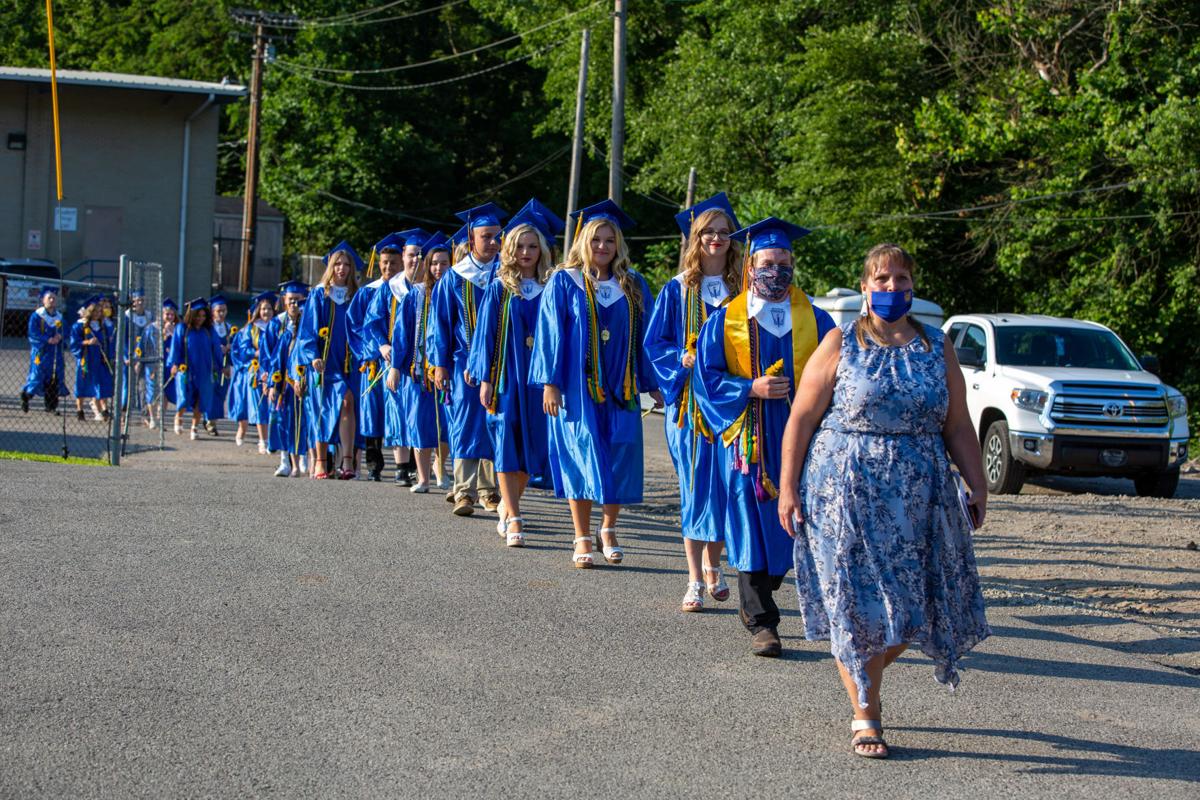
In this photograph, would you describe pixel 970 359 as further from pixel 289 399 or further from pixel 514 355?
pixel 514 355

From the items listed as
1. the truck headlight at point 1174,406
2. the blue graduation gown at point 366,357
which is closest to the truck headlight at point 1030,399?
the truck headlight at point 1174,406

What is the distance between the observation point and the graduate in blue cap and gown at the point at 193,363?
805 inches

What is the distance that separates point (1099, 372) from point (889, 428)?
461 inches

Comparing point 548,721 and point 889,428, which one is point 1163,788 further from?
point 548,721

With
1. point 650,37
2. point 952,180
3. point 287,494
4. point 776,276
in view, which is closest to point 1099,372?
point 287,494

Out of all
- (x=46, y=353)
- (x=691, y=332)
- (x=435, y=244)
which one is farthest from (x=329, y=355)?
(x=46, y=353)

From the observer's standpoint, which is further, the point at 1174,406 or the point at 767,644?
the point at 1174,406

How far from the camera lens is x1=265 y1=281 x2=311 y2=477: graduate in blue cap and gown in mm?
14062

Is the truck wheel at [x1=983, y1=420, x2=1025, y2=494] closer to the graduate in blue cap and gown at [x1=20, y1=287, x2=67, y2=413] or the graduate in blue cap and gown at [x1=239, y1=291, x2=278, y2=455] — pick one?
the graduate in blue cap and gown at [x1=239, y1=291, x2=278, y2=455]

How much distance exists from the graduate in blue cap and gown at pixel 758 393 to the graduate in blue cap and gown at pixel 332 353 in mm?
7235

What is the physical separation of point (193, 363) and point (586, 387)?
13265 millimetres

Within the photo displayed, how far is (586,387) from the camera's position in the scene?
8.63 m

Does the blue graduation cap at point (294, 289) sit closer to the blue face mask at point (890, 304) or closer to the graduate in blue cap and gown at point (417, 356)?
the graduate in blue cap and gown at point (417, 356)

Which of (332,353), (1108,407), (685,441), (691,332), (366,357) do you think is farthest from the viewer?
(1108,407)
